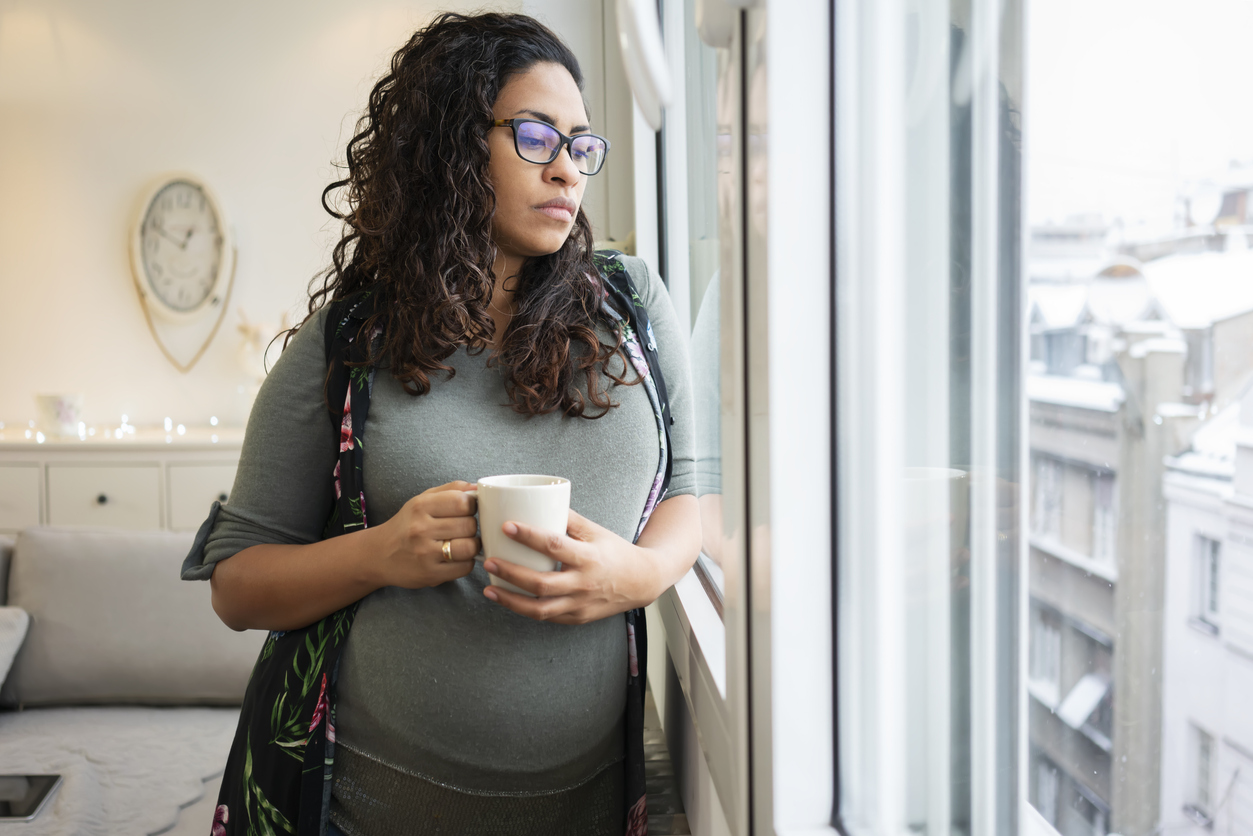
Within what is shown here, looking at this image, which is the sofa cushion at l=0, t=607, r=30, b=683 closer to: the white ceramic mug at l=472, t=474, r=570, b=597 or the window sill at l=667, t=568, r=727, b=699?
the window sill at l=667, t=568, r=727, b=699

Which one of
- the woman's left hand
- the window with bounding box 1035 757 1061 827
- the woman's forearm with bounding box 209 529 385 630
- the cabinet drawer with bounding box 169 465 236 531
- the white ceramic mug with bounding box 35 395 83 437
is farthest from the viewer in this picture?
the white ceramic mug with bounding box 35 395 83 437

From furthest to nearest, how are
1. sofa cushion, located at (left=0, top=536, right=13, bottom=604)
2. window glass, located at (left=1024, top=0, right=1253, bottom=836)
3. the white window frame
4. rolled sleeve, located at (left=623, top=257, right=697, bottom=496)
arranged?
sofa cushion, located at (left=0, top=536, right=13, bottom=604)
rolled sleeve, located at (left=623, top=257, right=697, bottom=496)
the white window frame
window glass, located at (left=1024, top=0, right=1253, bottom=836)

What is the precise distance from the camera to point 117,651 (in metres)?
1.81

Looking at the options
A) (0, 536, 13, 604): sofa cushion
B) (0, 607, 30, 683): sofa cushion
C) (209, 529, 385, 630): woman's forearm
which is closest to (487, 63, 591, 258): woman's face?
(209, 529, 385, 630): woman's forearm

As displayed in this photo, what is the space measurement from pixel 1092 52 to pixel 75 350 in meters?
4.07

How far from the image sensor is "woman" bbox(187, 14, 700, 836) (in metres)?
0.81

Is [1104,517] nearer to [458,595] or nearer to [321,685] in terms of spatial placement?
[458,595]

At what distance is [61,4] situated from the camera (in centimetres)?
346

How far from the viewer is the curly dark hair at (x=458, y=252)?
2.84ft

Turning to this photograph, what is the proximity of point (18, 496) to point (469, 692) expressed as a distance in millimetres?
3108

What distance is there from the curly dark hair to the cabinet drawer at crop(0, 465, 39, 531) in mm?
2840

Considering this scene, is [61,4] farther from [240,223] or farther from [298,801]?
[298,801]

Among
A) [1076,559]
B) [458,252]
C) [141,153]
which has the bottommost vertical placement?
[1076,559]

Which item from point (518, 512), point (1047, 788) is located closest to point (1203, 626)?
point (1047, 788)
